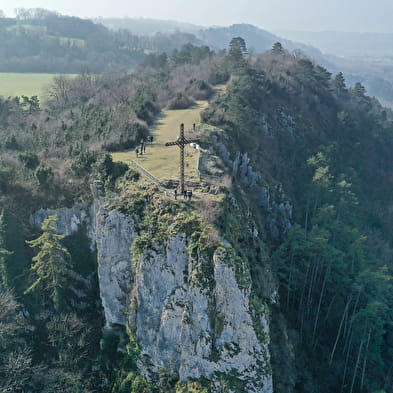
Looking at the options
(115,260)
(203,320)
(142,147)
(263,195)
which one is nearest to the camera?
(203,320)

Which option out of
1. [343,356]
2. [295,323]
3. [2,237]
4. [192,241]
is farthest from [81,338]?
[343,356]

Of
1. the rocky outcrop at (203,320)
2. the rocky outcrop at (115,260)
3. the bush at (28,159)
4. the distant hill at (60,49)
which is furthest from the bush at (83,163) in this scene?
the distant hill at (60,49)

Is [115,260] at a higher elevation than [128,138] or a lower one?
lower

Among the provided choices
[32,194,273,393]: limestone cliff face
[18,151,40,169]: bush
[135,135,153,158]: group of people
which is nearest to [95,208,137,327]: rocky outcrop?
[32,194,273,393]: limestone cliff face

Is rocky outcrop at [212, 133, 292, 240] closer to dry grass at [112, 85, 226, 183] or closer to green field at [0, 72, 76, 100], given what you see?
dry grass at [112, 85, 226, 183]

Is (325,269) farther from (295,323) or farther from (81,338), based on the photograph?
(81,338)

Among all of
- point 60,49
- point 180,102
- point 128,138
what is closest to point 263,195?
point 128,138

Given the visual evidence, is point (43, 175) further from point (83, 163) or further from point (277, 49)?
point (277, 49)
